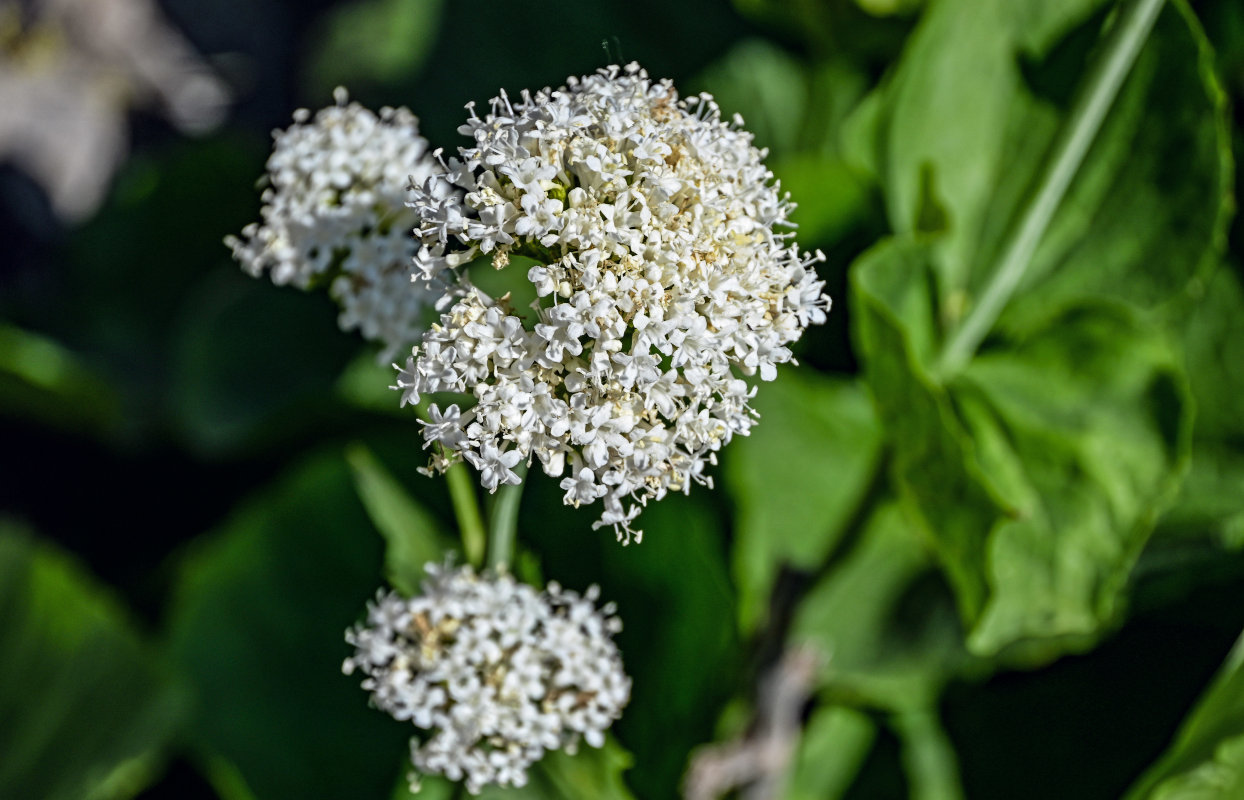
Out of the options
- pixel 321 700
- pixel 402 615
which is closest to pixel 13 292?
pixel 321 700

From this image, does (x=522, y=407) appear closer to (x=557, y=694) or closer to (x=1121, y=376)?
(x=557, y=694)

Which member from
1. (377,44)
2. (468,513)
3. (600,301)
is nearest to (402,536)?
(468,513)

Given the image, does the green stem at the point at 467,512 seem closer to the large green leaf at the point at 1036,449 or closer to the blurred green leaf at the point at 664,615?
the blurred green leaf at the point at 664,615

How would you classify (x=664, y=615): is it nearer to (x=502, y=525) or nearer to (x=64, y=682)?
(x=502, y=525)

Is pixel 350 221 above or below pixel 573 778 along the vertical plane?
above

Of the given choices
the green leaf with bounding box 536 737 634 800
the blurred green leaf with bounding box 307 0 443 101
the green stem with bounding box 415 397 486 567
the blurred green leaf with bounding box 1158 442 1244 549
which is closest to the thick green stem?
the green stem with bounding box 415 397 486 567

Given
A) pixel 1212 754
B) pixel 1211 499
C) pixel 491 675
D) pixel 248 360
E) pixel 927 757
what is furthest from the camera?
pixel 248 360

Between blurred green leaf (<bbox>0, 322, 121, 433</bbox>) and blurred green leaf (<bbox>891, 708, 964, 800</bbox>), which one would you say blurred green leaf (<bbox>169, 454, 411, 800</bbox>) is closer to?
blurred green leaf (<bbox>0, 322, 121, 433</bbox>)
